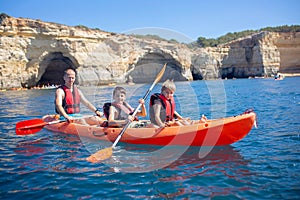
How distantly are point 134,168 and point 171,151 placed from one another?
1122 mm

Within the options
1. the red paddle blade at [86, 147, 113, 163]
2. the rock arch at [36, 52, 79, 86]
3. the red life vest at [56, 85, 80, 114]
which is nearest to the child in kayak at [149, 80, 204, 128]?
the red paddle blade at [86, 147, 113, 163]

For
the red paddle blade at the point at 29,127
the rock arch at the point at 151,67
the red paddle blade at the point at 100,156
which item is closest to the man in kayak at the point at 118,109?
the red paddle blade at the point at 100,156

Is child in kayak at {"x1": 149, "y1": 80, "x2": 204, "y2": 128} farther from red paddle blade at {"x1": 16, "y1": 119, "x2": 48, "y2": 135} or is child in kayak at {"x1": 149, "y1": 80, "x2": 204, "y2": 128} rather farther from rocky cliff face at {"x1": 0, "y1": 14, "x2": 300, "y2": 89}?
rocky cliff face at {"x1": 0, "y1": 14, "x2": 300, "y2": 89}

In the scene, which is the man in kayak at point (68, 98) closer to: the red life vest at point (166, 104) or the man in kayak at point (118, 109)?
the man in kayak at point (118, 109)

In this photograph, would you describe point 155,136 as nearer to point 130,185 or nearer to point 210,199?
point 130,185

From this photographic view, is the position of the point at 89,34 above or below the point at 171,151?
above

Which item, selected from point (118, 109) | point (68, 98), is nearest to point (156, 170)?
point (118, 109)

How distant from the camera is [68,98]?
23.1ft

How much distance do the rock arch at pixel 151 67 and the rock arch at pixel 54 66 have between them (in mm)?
9746

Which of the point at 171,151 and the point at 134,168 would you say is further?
the point at 171,151

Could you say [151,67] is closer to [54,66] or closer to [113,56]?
[113,56]

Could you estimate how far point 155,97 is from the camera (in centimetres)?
538

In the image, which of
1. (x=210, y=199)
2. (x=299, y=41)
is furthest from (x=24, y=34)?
(x=299, y=41)

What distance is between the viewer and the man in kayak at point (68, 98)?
6766 mm
